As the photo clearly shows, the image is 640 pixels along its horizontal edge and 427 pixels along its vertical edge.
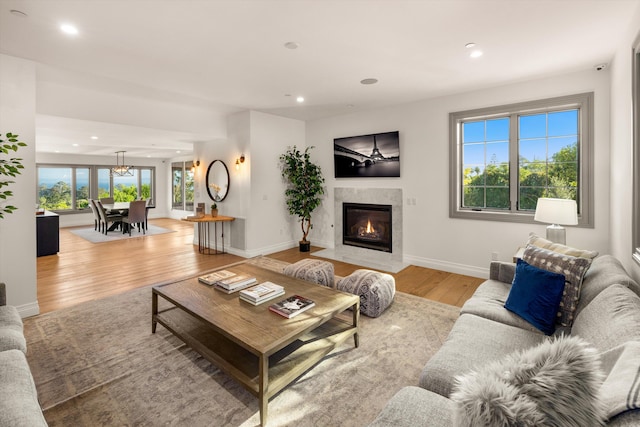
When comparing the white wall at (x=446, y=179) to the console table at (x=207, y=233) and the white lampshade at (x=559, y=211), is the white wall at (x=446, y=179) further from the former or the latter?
the console table at (x=207, y=233)

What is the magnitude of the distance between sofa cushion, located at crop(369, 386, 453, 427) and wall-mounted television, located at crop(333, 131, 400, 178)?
164 inches

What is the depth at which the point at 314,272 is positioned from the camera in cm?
354

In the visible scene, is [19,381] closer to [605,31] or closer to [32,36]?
[32,36]

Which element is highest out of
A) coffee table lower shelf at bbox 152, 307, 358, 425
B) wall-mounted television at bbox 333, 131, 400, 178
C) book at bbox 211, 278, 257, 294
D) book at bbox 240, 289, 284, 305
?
wall-mounted television at bbox 333, 131, 400, 178

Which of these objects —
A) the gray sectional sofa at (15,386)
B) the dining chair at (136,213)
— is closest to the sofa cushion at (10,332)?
the gray sectional sofa at (15,386)

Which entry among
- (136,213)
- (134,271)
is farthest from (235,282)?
(136,213)

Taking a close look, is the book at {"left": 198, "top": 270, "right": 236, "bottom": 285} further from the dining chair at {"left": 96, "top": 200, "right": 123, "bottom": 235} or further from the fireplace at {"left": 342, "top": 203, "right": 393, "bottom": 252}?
the dining chair at {"left": 96, "top": 200, "right": 123, "bottom": 235}

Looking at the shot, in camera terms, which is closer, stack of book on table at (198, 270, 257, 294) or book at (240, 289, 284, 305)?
book at (240, 289, 284, 305)

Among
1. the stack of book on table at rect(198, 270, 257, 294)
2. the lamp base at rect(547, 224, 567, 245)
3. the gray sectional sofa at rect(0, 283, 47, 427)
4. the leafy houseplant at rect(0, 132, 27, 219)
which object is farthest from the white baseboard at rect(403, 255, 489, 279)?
the leafy houseplant at rect(0, 132, 27, 219)

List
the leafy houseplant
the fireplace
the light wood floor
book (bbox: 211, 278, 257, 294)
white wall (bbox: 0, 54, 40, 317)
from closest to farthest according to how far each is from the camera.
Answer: the leafy houseplant → book (bbox: 211, 278, 257, 294) → white wall (bbox: 0, 54, 40, 317) → the light wood floor → the fireplace

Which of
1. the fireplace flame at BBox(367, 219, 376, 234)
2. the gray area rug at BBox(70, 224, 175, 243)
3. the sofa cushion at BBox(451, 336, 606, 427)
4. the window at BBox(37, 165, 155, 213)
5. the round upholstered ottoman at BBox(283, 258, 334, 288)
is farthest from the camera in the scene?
the window at BBox(37, 165, 155, 213)

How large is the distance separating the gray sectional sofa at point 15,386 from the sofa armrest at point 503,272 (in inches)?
124

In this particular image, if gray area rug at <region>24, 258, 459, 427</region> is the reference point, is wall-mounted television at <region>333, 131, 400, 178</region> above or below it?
above

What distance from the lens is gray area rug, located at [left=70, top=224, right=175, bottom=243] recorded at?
766 cm
